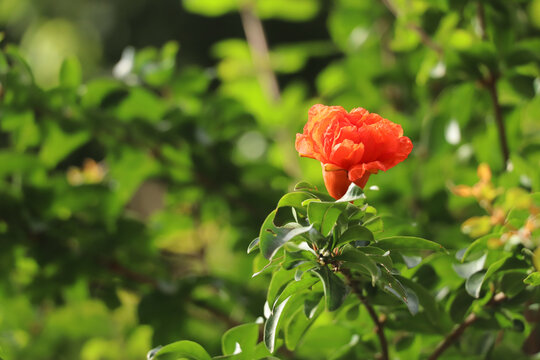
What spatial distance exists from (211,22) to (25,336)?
383 cm

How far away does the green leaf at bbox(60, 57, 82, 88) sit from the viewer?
3.14 ft

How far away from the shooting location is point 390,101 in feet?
4.59

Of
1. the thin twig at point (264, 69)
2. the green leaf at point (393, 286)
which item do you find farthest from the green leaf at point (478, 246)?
the thin twig at point (264, 69)

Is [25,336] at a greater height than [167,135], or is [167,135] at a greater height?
[167,135]

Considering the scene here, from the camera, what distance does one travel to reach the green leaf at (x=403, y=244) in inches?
22.3

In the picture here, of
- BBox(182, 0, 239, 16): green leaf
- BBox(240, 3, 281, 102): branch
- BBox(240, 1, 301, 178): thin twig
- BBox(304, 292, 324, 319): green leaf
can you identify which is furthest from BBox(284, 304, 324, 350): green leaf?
BBox(182, 0, 239, 16): green leaf

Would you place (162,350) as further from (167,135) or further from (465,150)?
(465,150)

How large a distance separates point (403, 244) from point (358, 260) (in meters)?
0.08

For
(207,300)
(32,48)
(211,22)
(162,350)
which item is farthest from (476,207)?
(32,48)

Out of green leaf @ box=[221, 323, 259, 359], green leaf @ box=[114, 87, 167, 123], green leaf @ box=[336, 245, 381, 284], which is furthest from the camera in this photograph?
green leaf @ box=[114, 87, 167, 123]

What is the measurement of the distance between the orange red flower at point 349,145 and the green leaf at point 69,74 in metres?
0.54

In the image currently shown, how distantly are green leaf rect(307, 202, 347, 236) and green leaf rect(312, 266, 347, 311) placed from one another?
0.04m

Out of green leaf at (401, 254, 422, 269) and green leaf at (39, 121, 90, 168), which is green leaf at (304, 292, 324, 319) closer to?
green leaf at (401, 254, 422, 269)

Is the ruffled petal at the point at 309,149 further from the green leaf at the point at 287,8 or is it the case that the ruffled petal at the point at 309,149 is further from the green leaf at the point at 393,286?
the green leaf at the point at 287,8
